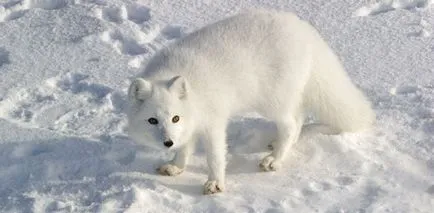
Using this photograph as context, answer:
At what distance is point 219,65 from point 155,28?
2069 millimetres

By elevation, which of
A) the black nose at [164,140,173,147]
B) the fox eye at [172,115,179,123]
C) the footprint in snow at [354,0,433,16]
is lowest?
the black nose at [164,140,173,147]

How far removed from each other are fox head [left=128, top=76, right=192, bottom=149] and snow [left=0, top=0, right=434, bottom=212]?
43 centimetres

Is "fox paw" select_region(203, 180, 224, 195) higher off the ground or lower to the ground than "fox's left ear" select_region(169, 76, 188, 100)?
lower

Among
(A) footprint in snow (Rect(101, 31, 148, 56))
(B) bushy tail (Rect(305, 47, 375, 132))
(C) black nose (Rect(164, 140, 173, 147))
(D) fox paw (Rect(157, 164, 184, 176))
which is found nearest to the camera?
(C) black nose (Rect(164, 140, 173, 147))

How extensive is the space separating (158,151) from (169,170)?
27 cm

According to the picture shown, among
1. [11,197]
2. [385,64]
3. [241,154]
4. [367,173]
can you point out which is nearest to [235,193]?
[241,154]

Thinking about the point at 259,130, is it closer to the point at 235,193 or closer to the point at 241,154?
the point at 241,154

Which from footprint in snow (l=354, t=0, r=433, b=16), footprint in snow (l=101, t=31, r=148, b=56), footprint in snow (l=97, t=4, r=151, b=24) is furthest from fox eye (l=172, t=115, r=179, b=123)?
footprint in snow (l=354, t=0, r=433, b=16)

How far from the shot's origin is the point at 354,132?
4461 millimetres

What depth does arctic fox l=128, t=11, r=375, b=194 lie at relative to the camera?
360cm

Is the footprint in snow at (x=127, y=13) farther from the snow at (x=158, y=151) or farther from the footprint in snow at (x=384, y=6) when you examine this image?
the footprint in snow at (x=384, y=6)

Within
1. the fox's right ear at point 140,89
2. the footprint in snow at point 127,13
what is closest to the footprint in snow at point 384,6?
the footprint in snow at point 127,13

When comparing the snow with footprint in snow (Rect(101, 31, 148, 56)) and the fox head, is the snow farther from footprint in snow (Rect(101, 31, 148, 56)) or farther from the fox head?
the fox head

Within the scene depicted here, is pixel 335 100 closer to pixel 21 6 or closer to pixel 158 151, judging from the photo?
pixel 158 151
